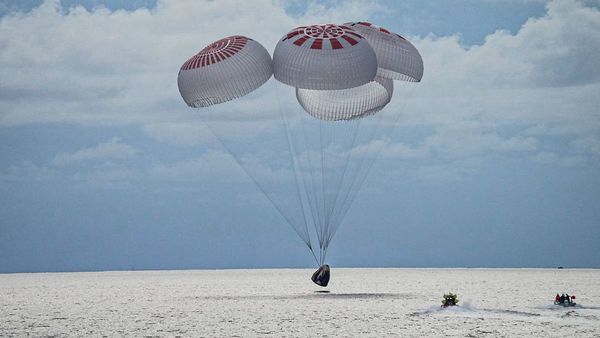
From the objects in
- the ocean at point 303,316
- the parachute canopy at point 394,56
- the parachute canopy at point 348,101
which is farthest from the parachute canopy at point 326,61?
the ocean at point 303,316

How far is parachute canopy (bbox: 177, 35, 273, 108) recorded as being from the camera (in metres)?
26.4

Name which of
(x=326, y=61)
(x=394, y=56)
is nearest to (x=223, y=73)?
(x=326, y=61)

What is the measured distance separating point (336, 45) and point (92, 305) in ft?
51.8

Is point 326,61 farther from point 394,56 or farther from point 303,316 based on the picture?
point 303,316

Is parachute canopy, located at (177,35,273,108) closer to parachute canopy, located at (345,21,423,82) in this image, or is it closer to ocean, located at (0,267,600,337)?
parachute canopy, located at (345,21,423,82)

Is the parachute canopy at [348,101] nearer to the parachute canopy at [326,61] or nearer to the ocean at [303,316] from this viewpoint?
the parachute canopy at [326,61]

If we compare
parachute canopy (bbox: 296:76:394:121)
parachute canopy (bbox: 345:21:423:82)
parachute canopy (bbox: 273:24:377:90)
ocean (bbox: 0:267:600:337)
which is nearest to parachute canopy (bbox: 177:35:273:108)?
parachute canopy (bbox: 273:24:377:90)

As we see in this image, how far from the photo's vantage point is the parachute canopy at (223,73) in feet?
86.7

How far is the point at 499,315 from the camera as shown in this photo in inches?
1001

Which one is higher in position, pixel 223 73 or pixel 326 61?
pixel 326 61

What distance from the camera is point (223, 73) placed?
26.4 metres

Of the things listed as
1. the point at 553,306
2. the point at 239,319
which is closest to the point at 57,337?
the point at 239,319

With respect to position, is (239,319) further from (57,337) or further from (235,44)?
(235,44)

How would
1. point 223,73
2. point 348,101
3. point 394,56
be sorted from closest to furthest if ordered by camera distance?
1. point 223,73
2. point 394,56
3. point 348,101
